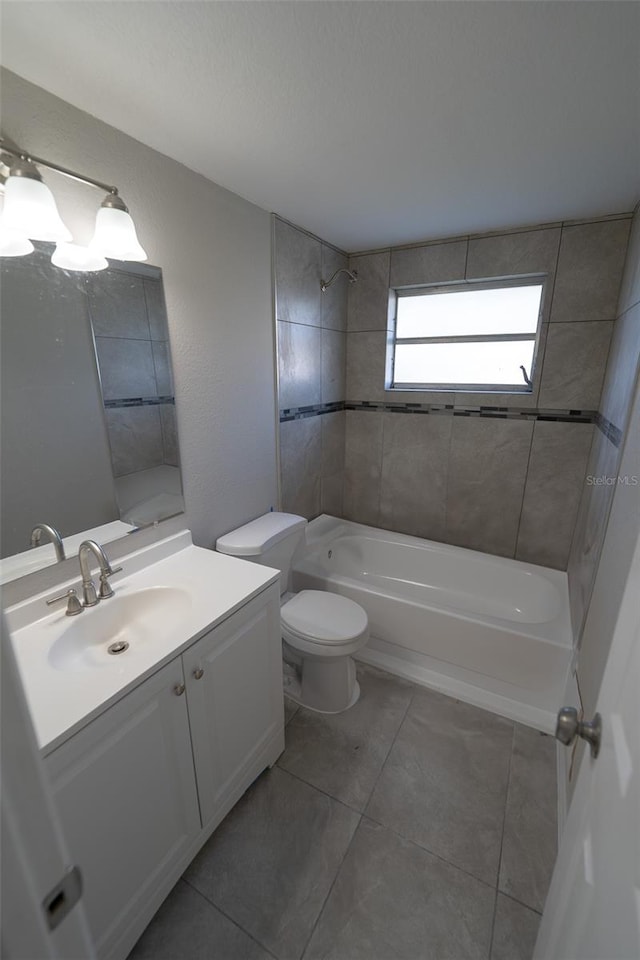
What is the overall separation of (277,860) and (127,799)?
2.12ft

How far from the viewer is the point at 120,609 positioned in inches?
52.8

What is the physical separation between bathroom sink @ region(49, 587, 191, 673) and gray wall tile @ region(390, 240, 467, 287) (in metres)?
2.31

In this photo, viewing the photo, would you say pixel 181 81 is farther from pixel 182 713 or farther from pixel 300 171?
pixel 182 713

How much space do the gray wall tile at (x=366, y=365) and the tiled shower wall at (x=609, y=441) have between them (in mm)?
1309

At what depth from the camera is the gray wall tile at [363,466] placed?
293cm

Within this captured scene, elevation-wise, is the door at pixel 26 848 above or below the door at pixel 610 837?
above

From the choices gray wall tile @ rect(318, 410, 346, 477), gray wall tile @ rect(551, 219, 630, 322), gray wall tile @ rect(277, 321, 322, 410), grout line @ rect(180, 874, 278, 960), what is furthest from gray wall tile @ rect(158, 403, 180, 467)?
gray wall tile @ rect(551, 219, 630, 322)

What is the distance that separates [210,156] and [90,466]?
121 centimetres

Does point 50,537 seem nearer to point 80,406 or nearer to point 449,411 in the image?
point 80,406

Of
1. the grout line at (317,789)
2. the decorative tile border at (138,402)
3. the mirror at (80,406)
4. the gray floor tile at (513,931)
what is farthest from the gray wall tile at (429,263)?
the gray floor tile at (513,931)

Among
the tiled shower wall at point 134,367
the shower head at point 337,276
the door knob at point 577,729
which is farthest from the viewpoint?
the shower head at point 337,276

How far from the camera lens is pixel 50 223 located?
3.53ft

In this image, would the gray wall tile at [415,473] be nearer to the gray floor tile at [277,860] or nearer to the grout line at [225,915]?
the gray floor tile at [277,860]

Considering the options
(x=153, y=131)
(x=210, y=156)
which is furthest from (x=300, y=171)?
(x=153, y=131)
